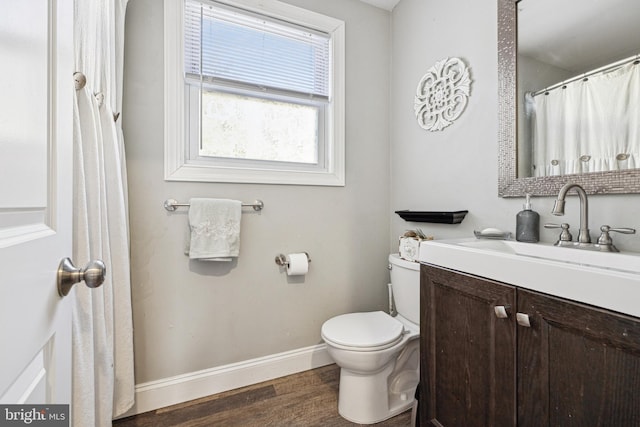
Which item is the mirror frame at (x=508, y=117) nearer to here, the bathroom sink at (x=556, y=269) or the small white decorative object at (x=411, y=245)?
the bathroom sink at (x=556, y=269)

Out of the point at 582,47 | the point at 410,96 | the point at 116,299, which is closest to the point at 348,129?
the point at 410,96

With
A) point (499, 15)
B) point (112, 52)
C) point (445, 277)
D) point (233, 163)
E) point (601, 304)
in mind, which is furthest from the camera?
point (233, 163)

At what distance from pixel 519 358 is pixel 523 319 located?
0.12m

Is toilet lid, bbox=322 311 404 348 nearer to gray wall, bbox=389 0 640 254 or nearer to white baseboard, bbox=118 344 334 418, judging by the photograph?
white baseboard, bbox=118 344 334 418

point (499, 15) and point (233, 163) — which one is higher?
point (499, 15)

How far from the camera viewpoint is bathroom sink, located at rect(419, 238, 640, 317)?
60 cm

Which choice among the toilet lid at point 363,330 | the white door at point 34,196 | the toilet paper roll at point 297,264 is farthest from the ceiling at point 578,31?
the white door at point 34,196

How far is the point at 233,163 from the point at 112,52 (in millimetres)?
714

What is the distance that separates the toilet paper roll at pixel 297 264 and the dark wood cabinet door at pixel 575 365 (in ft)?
3.60

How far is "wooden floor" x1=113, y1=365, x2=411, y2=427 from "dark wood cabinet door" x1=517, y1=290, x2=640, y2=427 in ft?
2.73

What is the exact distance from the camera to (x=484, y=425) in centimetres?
88

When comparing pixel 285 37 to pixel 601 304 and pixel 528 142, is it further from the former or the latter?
pixel 601 304

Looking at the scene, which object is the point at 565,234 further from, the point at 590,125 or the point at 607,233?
the point at 590,125

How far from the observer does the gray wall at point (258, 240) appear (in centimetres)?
142
